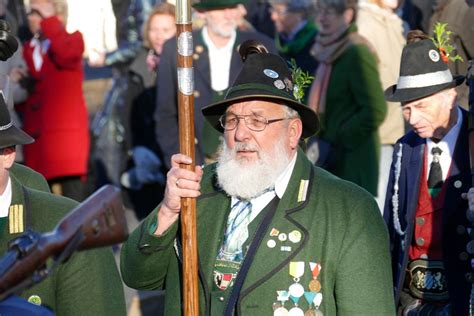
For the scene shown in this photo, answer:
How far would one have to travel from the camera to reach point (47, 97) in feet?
36.8

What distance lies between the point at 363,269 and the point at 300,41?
5745mm

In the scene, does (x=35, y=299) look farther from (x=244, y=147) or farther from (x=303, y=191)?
(x=303, y=191)

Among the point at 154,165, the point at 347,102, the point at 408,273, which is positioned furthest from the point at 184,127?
the point at 154,165

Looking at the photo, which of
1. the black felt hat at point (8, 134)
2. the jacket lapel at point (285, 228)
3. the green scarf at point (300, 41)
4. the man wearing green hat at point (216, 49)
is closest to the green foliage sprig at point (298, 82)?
the jacket lapel at point (285, 228)

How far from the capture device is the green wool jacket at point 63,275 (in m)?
5.62

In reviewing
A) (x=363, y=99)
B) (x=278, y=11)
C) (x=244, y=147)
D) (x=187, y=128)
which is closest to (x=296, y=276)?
(x=244, y=147)

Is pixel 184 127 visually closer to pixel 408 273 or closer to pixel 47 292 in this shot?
pixel 47 292

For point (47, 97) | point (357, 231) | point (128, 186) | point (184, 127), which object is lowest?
point (128, 186)

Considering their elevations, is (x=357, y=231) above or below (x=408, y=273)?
above

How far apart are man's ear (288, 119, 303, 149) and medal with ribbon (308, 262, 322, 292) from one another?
0.62 m

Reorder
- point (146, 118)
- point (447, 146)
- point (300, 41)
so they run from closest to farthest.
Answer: point (447, 146)
point (300, 41)
point (146, 118)

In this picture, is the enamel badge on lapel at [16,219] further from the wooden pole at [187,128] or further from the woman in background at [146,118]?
the woman in background at [146,118]

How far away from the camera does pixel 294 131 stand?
627 centimetres

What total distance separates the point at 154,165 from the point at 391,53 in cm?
243
